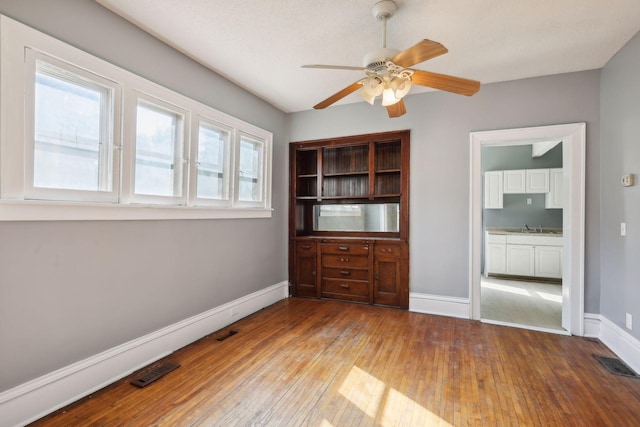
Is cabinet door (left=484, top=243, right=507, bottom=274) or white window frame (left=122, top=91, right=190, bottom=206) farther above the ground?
white window frame (left=122, top=91, right=190, bottom=206)

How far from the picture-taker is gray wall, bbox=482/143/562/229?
20.2ft

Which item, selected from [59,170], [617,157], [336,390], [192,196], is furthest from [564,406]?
[59,170]

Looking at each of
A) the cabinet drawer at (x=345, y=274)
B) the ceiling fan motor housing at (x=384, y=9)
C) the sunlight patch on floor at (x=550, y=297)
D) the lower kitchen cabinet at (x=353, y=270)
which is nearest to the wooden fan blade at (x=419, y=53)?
the ceiling fan motor housing at (x=384, y=9)

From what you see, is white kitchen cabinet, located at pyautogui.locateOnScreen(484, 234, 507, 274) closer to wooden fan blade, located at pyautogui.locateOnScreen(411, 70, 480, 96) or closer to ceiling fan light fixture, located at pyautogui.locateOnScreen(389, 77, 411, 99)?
wooden fan blade, located at pyautogui.locateOnScreen(411, 70, 480, 96)

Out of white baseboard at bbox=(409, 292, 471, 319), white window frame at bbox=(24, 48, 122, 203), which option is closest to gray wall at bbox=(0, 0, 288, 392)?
white window frame at bbox=(24, 48, 122, 203)

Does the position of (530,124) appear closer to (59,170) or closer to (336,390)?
(336,390)

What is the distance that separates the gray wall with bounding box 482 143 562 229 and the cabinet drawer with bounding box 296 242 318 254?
4261 millimetres

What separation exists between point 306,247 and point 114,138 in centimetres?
281

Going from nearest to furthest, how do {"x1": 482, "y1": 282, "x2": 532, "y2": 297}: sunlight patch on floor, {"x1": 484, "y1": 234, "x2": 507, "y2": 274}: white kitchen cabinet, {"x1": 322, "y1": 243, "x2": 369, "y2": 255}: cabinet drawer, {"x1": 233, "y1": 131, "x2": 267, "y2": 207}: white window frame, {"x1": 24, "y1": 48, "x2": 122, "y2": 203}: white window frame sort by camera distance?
{"x1": 24, "y1": 48, "x2": 122, "y2": 203}: white window frame, {"x1": 233, "y1": 131, "x2": 267, "y2": 207}: white window frame, {"x1": 322, "y1": 243, "x2": 369, "y2": 255}: cabinet drawer, {"x1": 482, "y1": 282, "x2": 532, "y2": 297}: sunlight patch on floor, {"x1": 484, "y1": 234, "x2": 507, "y2": 274}: white kitchen cabinet

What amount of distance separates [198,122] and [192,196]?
746 mm

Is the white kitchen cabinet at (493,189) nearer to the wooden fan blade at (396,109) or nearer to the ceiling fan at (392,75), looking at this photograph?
the wooden fan blade at (396,109)

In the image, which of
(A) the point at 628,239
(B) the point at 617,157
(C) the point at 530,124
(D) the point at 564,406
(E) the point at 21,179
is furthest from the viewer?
(C) the point at 530,124

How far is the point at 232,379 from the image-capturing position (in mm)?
2301

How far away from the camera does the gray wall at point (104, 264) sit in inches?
71.2
